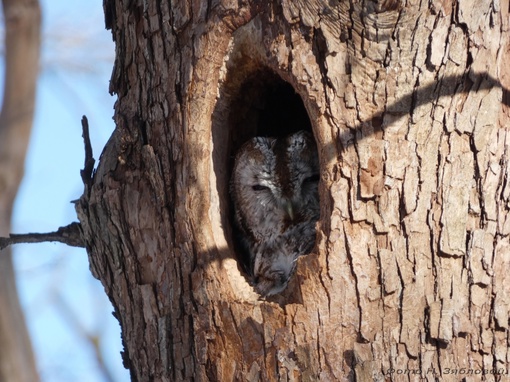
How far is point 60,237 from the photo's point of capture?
3180 mm

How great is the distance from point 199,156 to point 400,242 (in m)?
0.79

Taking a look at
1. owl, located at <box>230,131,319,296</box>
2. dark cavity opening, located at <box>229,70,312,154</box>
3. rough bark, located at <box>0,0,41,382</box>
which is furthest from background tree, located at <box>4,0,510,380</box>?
rough bark, located at <box>0,0,41,382</box>

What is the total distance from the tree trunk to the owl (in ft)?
1.70

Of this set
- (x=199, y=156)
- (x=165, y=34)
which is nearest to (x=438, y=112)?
(x=199, y=156)

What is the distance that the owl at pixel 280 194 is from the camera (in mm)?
3348

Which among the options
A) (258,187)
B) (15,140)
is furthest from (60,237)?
(15,140)

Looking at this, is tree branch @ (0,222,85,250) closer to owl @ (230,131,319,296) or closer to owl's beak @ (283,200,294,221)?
owl @ (230,131,319,296)

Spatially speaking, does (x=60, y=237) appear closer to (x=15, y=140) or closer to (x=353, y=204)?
(x=353, y=204)

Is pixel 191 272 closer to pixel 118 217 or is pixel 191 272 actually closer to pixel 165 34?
pixel 118 217

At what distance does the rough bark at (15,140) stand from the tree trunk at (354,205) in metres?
2.65

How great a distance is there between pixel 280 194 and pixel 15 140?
285 centimetres

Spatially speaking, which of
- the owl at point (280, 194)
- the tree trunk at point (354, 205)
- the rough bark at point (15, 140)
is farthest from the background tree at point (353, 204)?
the rough bark at point (15, 140)

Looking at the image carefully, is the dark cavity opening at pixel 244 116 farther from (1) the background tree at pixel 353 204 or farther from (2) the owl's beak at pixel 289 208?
(2) the owl's beak at pixel 289 208

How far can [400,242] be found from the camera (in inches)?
96.1
